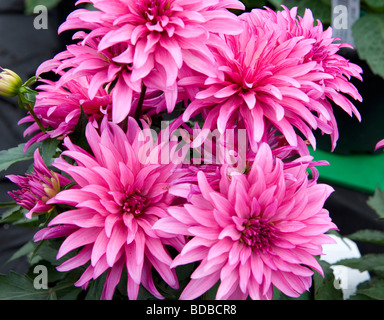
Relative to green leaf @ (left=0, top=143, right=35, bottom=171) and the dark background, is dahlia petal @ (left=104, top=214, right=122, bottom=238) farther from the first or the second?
the dark background

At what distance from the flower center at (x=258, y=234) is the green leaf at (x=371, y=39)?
0.80 meters

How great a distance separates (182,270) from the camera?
1.33ft

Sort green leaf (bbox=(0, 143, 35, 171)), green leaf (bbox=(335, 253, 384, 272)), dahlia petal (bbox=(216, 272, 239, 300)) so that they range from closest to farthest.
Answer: dahlia petal (bbox=(216, 272, 239, 300)) < green leaf (bbox=(0, 143, 35, 171)) < green leaf (bbox=(335, 253, 384, 272))

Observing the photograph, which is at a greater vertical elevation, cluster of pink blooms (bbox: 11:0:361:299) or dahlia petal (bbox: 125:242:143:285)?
cluster of pink blooms (bbox: 11:0:361:299)

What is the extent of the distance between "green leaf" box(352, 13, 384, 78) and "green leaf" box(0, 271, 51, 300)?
0.88 meters

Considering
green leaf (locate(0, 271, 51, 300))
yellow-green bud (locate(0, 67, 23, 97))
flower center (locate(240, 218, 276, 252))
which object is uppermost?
yellow-green bud (locate(0, 67, 23, 97))

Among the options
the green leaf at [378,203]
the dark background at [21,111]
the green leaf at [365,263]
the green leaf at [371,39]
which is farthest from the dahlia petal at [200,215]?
the green leaf at [371,39]

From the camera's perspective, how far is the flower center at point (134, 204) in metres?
0.35

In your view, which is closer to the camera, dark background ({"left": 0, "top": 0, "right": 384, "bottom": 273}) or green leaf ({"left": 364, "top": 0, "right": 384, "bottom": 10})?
dark background ({"left": 0, "top": 0, "right": 384, "bottom": 273})

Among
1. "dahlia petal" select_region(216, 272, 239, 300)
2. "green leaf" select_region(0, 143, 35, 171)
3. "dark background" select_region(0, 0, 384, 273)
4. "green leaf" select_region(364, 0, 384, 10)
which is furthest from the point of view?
"green leaf" select_region(364, 0, 384, 10)

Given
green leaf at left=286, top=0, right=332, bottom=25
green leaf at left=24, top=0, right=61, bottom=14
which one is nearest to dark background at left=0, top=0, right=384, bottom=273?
green leaf at left=24, top=0, right=61, bottom=14

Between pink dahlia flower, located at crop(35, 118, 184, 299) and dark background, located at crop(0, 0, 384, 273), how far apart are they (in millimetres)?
688

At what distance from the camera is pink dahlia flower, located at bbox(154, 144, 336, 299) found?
312mm
